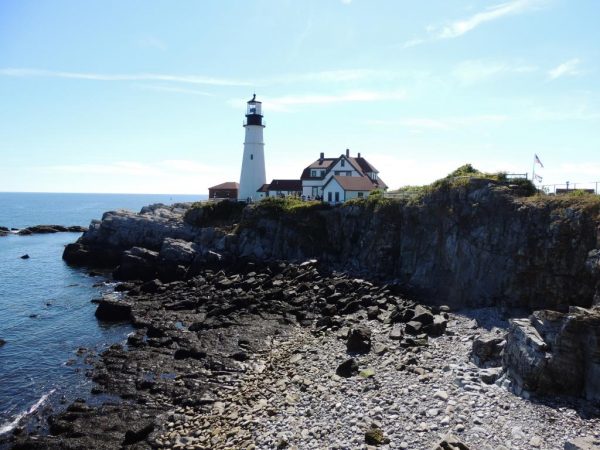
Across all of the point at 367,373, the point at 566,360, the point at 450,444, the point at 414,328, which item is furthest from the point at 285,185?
the point at 450,444

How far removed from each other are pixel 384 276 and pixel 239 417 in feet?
90.5

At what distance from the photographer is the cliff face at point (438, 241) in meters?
30.1

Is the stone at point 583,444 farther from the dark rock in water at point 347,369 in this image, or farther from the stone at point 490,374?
the dark rock in water at point 347,369

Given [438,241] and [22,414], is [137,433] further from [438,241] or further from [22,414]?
[438,241]

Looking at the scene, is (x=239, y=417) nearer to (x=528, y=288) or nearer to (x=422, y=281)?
(x=528, y=288)

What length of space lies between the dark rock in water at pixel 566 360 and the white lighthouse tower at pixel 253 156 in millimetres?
53498

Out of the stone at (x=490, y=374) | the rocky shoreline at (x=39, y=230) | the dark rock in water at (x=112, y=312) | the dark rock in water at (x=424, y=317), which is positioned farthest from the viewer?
the rocky shoreline at (x=39, y=230)

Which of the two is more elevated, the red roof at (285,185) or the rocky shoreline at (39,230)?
the red roof at (285,185)

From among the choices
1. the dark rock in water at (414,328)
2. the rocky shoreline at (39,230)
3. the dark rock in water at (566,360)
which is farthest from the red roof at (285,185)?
the rocky shoreline at (39,230)

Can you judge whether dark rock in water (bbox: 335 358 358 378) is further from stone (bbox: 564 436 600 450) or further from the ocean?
the ocean

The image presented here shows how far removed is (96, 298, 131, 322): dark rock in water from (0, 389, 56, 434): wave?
41.6 feet

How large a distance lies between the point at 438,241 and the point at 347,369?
21423 mm

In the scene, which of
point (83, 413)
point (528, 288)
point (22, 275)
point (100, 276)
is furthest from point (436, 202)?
point (22, 275)

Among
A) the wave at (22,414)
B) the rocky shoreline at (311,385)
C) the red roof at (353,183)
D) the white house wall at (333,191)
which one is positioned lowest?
the wave at (22,414)
